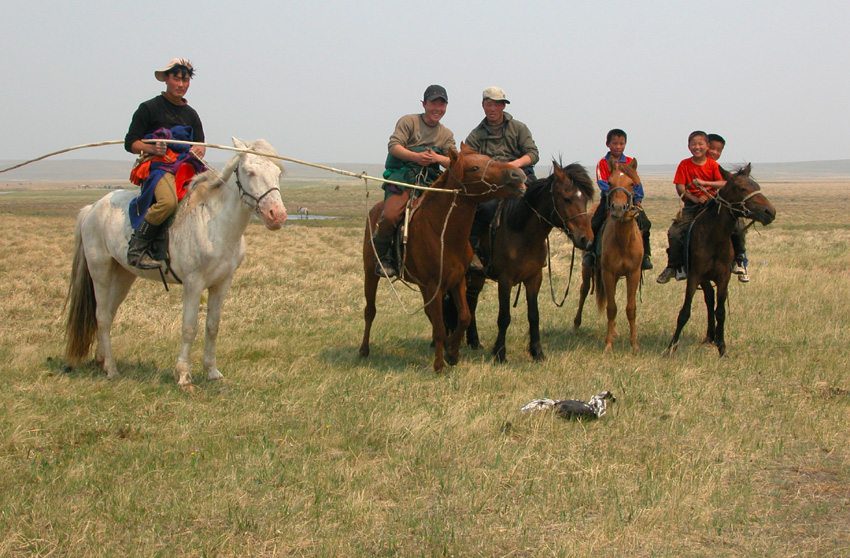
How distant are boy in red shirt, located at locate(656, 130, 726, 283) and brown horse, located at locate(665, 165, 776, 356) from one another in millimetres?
246

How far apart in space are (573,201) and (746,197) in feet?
7.46

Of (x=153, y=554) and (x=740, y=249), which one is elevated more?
(x=740, y=249)

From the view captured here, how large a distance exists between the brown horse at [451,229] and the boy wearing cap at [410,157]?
0.29 meters

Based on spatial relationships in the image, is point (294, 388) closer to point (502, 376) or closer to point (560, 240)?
point (502, 376)

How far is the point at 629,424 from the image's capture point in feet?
22.0

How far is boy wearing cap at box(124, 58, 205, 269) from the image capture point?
310 inches

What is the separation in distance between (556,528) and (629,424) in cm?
221

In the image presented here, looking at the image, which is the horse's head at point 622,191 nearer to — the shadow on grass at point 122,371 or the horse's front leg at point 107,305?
the shadow on grass at point 122,371

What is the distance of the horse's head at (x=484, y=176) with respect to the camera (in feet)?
26.4

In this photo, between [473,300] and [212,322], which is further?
[473,300]

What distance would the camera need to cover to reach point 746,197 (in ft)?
30.6

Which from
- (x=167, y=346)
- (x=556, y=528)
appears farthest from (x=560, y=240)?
(x=556, y=528)

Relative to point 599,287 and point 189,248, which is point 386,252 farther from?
point 599,287

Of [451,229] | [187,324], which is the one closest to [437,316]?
[451,229]
